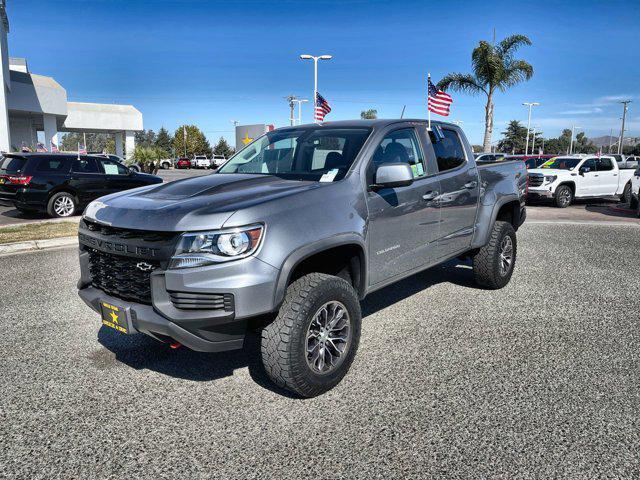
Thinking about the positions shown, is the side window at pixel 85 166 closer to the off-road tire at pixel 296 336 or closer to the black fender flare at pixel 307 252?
the black fender flare at pixel 307 252

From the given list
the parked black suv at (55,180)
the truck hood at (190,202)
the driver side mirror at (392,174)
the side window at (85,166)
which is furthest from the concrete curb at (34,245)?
the driver side mirror at (392,174)

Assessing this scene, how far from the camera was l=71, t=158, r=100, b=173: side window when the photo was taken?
12.6 metres

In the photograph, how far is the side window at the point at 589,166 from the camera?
1688 centimetres

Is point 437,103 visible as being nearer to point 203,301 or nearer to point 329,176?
point 329,176

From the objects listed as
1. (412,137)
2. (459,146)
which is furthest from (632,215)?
(412,137)

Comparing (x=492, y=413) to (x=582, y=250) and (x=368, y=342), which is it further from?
(x=582, y=250)

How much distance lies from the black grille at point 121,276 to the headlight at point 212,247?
238 mm

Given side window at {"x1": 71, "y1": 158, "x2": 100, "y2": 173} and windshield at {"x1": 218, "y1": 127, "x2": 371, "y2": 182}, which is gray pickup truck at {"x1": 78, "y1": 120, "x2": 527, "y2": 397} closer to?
windshield at {"x1": 218, "y1": 127, "x2": 371, "y2": 182}

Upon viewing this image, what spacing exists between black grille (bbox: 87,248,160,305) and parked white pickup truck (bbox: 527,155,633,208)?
15721mm

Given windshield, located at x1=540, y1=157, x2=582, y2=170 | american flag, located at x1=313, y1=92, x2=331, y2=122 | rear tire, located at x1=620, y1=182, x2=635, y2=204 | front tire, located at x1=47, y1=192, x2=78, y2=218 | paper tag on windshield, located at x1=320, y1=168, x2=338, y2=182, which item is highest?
american flag, located at x1=313, y1=92, x2=331, y2=122

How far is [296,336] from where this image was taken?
10.2 feet

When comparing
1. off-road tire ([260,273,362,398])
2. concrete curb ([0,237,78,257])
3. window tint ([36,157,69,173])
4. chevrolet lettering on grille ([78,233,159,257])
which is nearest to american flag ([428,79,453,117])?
off-road tire ([260,273,362,398])

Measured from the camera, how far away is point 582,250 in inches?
348

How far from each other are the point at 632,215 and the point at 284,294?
14721 mm
